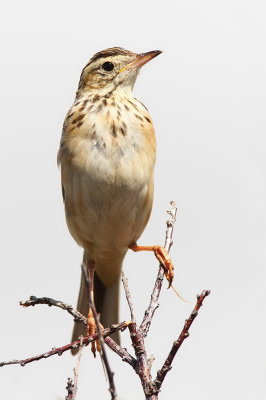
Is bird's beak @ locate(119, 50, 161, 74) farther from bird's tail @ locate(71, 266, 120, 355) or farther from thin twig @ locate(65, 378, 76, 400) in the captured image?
thin twig @ locate(65, 378, 76, 400)

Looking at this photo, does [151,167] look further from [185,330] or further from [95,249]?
[185,330]

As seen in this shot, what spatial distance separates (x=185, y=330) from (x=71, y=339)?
10.9 ft

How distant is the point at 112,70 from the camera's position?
7297 millimetres

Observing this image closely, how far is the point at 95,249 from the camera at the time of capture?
6914 millimetres

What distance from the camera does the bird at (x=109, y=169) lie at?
Result: 20.3ft

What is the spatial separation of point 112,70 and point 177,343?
412cm

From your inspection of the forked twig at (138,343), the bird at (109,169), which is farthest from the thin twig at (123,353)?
the bird at (109,169)

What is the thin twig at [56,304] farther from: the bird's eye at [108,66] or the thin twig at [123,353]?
the bird's eye at [108,66]

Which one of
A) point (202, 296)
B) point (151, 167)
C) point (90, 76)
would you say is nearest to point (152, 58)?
point (90, 76)

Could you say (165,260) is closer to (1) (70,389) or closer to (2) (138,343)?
(2) (138,343)

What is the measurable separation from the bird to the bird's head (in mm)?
10

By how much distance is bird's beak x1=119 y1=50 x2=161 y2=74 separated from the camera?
7160 mm

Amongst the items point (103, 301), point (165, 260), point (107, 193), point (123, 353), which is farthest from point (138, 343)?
point (103, 301)

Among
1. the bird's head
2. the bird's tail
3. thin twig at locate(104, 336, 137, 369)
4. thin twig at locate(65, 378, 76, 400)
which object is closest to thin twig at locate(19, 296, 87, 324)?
thin twig at locate(104, 336, 137, 369)
